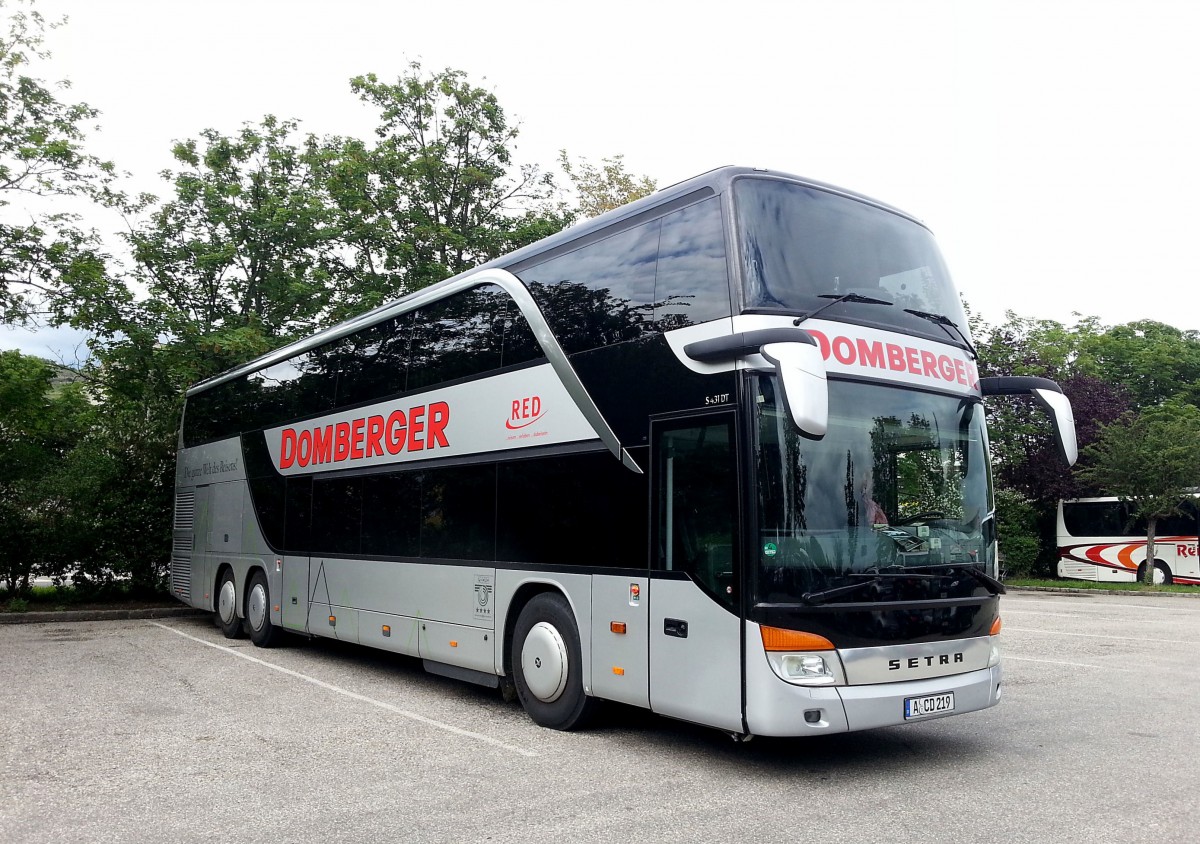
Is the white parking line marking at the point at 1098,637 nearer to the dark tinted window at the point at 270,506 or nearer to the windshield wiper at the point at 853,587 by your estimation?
the windshield wiper at the point at 853,587

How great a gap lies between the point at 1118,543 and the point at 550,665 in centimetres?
2523

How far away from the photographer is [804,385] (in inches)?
219

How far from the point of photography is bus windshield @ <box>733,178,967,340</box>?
6.81m

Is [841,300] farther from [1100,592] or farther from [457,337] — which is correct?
[1100,592]

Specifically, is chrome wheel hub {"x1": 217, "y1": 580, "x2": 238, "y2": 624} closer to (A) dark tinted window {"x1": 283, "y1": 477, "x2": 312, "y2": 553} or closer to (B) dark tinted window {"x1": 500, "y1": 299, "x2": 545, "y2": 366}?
(A) dark tinted window {"x1": 283, "y1": 477, "x2": 312, "y2": 553}

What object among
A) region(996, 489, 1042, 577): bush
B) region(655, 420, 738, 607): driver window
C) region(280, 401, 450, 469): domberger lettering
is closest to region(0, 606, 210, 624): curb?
region(280, 401, 450, 469): domberger lettering

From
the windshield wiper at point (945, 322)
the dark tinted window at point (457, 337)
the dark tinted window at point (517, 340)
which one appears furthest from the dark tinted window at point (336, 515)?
the windshield wiper at point (945, 322)

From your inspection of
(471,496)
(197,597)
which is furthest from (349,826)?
(197,597)

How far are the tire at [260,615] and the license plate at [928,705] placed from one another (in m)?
9.41

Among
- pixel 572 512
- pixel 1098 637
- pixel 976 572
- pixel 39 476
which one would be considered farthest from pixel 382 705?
pixel 39 476

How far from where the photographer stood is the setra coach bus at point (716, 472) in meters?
6.36

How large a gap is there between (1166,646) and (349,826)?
1218 centimetres

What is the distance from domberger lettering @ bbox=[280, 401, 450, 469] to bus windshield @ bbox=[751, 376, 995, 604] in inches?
170

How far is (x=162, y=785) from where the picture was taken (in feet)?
20.7
